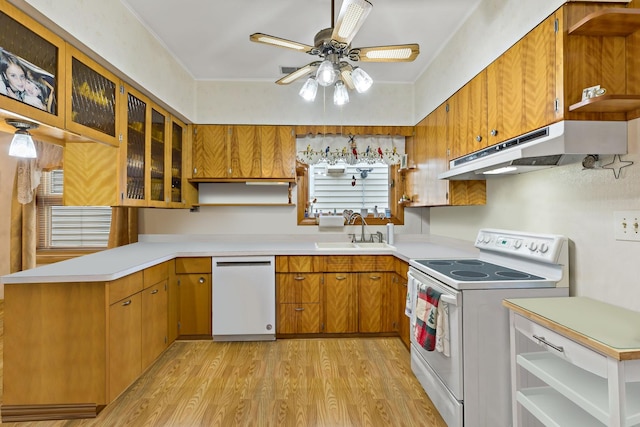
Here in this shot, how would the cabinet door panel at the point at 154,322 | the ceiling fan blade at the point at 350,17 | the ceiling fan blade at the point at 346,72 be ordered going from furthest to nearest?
the cabinet door panel at the point at 154,322, the ceiling fan blade at the point at 346,72, the ceiling fan blade at the point at 350,17

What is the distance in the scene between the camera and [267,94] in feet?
11.2

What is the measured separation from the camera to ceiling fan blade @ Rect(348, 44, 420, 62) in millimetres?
1821

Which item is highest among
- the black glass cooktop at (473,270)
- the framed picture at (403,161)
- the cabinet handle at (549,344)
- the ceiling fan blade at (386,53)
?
the ceiling fan blade at (386,53)

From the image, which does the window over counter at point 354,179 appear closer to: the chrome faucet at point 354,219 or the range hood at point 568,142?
the chrome faucet at point 354,219

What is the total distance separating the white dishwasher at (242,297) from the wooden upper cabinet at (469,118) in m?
1.94

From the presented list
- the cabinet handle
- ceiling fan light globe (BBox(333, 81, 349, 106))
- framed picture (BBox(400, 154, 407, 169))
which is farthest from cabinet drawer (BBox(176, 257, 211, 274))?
the cabinet handle

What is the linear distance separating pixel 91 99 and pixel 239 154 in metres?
1.50

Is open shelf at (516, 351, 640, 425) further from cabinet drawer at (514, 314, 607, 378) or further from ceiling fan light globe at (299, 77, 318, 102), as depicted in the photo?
ceiling fan light globe at (299, 77, 318, 102)

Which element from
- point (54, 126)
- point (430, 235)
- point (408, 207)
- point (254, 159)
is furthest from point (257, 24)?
point (430, 235)

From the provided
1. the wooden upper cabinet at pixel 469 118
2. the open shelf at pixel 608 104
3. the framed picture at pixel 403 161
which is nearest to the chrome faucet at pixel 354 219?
the framed picture at pixel 403 161

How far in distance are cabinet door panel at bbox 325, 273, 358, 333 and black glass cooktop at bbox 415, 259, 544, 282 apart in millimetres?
901

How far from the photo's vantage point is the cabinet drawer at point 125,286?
6.27ft

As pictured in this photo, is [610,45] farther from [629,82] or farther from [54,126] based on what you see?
[54,126]

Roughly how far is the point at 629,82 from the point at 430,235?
2404mm
